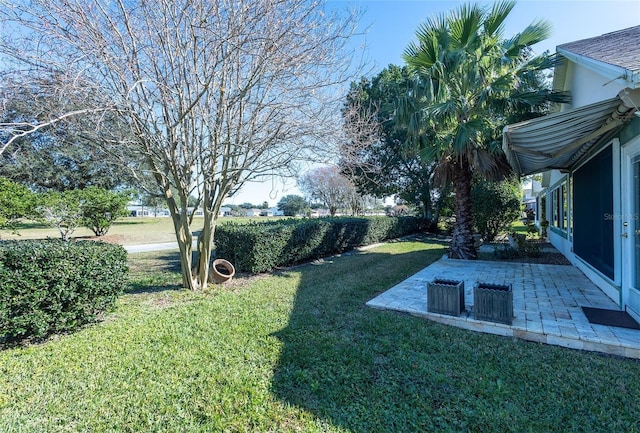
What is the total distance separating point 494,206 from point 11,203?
58.5 feet

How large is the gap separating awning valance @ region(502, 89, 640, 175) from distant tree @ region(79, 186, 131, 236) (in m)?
16.9

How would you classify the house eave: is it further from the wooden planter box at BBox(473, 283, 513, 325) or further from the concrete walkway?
the concrete walkway

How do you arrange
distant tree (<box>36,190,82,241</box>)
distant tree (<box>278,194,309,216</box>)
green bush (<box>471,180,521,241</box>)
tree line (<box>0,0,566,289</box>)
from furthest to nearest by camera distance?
1. distant tree (<box>278,194,309,216</box>)
2. green bush (<box>471,180,521,241</box>)
3. distant tree (<box>36,190,82,241</box>)
4. tree line (<box>0,0,566,289</box>)

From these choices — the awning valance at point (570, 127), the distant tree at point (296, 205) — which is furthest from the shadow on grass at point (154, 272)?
the distant tree at point (296, 205)

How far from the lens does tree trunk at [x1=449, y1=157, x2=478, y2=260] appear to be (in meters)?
9.40

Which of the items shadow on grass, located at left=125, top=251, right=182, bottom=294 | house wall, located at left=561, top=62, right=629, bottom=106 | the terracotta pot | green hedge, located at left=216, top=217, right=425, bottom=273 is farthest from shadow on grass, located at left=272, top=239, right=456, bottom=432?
Answer: house wall, located at left=561, top=62, right=629, bottom=106

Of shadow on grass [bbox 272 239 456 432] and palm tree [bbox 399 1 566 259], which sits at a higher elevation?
palm tree [bbox 399 1 566 259]

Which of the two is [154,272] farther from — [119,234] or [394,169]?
[394,169]

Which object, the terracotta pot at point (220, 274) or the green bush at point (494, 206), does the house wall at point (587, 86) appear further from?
the terracotta pot at point (220, 274)

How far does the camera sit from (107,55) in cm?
457

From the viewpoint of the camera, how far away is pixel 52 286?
12.4ft

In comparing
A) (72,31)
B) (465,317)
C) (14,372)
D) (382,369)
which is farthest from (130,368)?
(72,31)

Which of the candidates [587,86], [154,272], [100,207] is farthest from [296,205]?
[587,86]

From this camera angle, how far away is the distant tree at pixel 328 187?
85.5 feet
